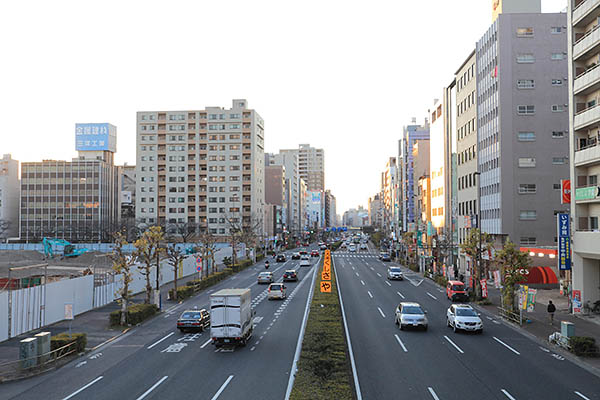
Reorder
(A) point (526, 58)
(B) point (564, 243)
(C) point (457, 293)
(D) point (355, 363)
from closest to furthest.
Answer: (D) point (355, 363) → (B) point (564, 243) → (C) point (457, 293) → (A) point (526, 58)

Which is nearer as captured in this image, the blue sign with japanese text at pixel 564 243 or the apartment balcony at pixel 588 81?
the apartment balcony at pixel 588 81

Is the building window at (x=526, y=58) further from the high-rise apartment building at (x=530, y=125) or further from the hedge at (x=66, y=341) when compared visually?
the hedge at (x=66, y=341)

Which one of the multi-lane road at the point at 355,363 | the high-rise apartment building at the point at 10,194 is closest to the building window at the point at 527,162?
the multi-lane road at the point at 355,363

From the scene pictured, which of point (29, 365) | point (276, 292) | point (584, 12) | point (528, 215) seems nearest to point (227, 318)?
point (29, 365)

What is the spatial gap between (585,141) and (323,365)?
29715mm

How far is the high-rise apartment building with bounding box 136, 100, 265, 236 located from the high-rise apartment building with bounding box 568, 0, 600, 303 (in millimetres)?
94240

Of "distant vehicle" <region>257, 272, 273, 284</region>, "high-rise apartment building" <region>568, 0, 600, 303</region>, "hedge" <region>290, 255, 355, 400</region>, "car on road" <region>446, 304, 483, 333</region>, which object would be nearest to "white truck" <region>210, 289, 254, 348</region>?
"hedge" <region>290, 255, 355, 400</region>

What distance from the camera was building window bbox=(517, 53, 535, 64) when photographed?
54969 millimetres

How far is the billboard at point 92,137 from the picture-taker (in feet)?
451

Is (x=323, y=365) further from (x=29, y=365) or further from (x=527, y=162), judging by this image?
(x=527, y=162)

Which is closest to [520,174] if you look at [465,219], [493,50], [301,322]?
[465,219]

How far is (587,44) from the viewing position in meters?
33.4

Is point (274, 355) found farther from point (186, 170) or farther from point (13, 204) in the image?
point (13, 204)

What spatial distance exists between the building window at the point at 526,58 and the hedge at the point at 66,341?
55451 mm
